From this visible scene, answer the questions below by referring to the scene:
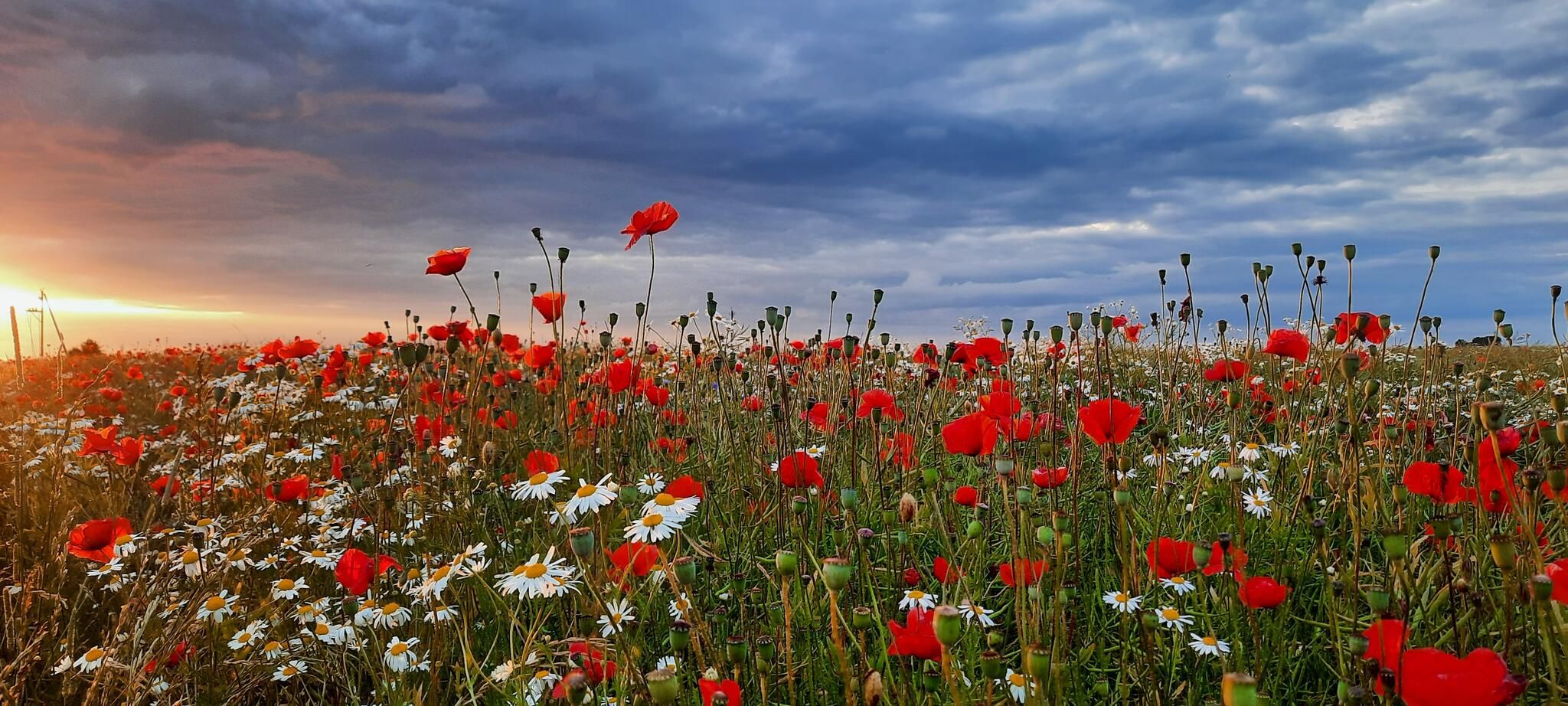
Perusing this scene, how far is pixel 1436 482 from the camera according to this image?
2.24 meters

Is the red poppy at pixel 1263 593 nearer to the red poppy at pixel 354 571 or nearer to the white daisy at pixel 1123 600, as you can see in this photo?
the white daisy at pixel 1123 600

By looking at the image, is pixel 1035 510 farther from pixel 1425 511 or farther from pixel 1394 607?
pixel 1425 511

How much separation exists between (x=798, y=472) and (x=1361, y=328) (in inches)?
83.4

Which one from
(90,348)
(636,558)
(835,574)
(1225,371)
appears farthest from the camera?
(90,348)

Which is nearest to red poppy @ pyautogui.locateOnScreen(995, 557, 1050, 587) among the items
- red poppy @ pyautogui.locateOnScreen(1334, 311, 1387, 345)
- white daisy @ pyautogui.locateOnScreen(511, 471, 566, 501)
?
white daisy @ pyautogui.locateOnScreen(511, 471, 566, 501)

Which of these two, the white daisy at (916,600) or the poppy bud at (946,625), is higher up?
the poppy bud at (946,625)

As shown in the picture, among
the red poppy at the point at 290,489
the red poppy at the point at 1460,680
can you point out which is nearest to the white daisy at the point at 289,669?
the red poppy at the point at 290,489

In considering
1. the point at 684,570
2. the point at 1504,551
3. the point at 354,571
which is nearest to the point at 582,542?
the point at 684,570

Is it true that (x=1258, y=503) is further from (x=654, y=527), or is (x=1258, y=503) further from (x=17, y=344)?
(x=17, y=344)

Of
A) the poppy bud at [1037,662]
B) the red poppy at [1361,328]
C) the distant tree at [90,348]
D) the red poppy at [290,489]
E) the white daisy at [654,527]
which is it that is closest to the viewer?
the poppy bud at [1037,662]

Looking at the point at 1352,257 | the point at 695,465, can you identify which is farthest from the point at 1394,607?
the point at 695,465

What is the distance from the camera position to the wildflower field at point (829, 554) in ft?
6.33

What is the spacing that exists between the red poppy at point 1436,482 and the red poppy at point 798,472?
1659 mm

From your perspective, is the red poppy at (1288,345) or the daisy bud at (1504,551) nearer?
the daisy bud at (1504,551)
